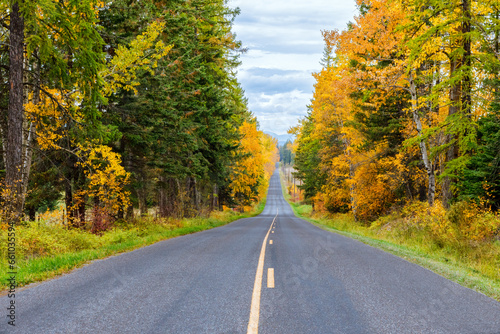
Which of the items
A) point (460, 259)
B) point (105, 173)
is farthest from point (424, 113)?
point (105, 173)

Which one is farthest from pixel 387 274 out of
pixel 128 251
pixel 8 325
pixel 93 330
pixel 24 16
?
A: pixel 24 16

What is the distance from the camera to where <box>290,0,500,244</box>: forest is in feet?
39.9

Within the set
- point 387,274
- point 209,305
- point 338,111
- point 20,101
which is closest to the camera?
point 209,305

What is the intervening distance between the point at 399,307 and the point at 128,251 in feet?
27.4

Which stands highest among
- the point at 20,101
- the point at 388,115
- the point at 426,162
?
the point at 388,115

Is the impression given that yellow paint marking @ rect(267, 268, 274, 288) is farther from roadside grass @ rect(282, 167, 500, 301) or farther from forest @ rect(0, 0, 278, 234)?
forest @ rect(0, 0, 278, 234)

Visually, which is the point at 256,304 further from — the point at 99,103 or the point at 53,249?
the point at 99,103

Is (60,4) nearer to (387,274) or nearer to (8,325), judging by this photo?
(8,325)

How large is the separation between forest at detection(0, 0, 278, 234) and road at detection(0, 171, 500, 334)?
5.02 metres

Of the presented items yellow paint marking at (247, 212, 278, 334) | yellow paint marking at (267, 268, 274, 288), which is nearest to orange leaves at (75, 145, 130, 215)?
yellow paint marking at (247, 212, 278, 334)

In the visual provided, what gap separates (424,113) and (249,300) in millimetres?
15899

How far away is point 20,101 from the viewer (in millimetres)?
9305

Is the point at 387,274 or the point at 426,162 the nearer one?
the point at 387,274

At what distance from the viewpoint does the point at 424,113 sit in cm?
1722
